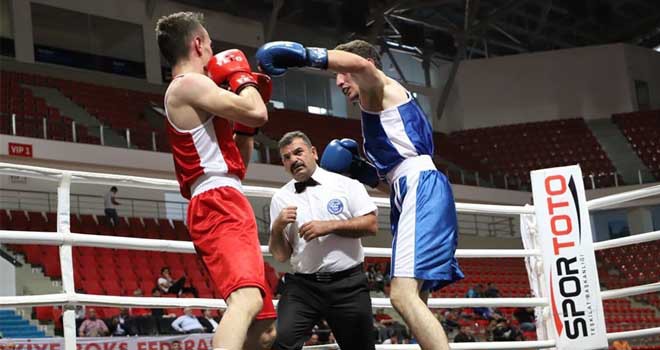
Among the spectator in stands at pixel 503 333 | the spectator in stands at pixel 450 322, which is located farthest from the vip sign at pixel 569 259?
the spectator in stands at pixel 450 322

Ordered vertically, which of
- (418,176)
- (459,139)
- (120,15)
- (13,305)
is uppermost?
(120,15)

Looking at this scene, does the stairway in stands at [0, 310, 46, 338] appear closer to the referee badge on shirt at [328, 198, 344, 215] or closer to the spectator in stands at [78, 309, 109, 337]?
the spectator in stands at [78, 309, 109, 337]

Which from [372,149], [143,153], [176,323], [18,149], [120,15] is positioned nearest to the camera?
[372,149]

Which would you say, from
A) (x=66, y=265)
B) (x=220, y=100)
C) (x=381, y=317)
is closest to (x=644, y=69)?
(x=381, y=317)

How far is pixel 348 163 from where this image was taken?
359 centimetres

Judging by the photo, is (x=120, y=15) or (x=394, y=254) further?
(x=120, y=15)

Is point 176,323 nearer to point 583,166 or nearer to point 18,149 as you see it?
point 18,149

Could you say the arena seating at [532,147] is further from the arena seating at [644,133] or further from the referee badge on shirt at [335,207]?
the referee badge on shirt at [335,207]

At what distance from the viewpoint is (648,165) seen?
17.7 meters

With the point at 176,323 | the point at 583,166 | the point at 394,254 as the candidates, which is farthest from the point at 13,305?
the point at 583,166

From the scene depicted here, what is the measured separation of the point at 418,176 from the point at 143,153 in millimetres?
9876

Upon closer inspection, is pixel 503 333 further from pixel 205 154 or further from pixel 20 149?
pixel 20 149

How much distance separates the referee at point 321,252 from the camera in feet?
10.7

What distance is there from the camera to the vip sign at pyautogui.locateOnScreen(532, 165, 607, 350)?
409 cm
